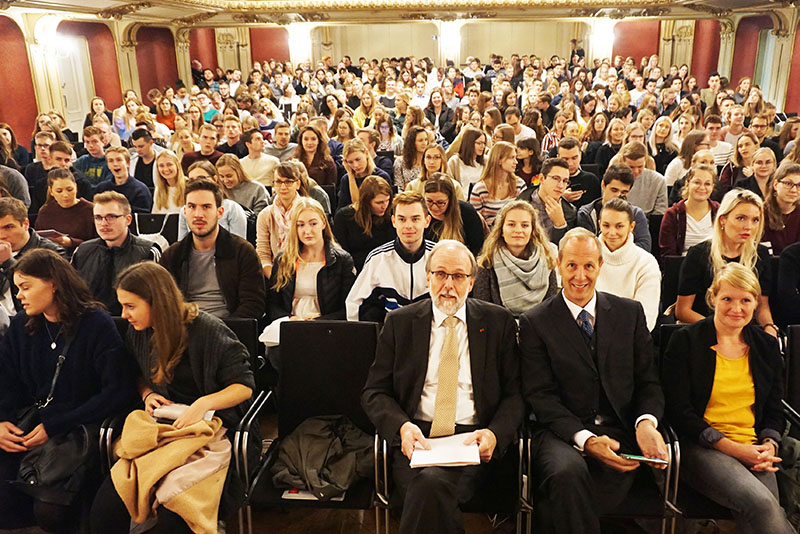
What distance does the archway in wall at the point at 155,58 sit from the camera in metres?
15.0

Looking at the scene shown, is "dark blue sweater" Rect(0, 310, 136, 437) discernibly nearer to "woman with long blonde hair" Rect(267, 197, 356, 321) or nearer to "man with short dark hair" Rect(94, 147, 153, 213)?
"woman with long blonde hair" Rect(267, 197, 356, 321)

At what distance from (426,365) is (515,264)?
88cm

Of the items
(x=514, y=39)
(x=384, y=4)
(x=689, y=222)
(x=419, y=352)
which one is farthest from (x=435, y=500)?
(x=514, y=39)

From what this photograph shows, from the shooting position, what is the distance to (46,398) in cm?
260

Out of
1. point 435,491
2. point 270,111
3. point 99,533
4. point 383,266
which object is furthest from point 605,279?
point 270,111

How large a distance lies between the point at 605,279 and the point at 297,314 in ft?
5.16

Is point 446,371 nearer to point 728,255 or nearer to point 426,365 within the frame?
point 426,365

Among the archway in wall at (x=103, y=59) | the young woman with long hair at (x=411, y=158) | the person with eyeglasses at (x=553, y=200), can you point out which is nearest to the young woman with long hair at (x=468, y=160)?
the young woman with long hair at (x=411, y=158)

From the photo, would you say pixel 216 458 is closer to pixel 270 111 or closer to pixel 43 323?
pixel 43 323

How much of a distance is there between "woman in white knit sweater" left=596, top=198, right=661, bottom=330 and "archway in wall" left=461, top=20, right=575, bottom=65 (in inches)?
774

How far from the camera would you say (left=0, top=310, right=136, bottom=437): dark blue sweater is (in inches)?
99.5

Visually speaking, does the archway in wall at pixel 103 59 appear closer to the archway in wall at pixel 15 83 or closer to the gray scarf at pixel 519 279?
the archway in wall at pixel 15 83

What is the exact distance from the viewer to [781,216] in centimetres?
370

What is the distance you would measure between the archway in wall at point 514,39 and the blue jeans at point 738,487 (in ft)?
67.9
